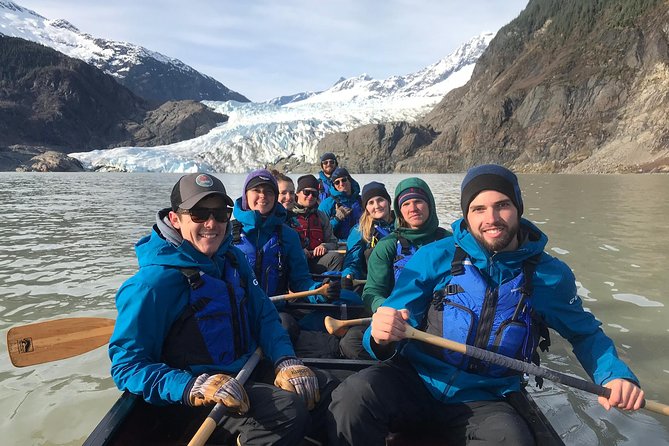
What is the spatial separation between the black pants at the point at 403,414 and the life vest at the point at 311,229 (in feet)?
12.8

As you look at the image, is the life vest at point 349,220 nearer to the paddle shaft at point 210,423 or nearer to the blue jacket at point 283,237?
the blue jacket at point 283,237

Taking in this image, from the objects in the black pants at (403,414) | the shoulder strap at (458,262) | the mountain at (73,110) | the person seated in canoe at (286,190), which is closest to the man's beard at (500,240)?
the shoulder strap at (458,262)

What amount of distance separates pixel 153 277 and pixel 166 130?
11351cm

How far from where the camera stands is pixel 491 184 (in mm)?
2221

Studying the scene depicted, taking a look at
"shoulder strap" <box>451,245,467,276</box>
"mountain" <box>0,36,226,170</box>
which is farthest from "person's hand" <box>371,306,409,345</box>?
"mountain" <box>0,36,226,170</box>

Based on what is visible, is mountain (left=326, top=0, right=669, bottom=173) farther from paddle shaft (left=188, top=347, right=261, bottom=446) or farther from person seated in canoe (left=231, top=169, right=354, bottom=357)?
paddle shaft (left=188, top=347, right=261, bottom=446)

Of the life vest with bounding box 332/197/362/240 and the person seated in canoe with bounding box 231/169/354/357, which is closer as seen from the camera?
the person seated in canoe with bounding box 231/169/354/357

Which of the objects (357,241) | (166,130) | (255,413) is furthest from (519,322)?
(166,130)

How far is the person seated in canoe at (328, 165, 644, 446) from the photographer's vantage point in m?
2.18

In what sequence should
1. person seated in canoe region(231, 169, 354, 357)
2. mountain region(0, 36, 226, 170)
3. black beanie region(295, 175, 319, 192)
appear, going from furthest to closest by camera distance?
1. mountain region(0, 36, 226, 170)
2. black beanie region(295, 175, 319, 192)
3. person seated in canoe region(231, 169, 354, 357)

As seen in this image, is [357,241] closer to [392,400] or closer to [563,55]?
[392,400]

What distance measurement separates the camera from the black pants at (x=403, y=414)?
83.5 inches

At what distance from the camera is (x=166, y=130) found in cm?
10744

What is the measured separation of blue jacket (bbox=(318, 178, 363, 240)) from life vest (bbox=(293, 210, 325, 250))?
1.22 metres
